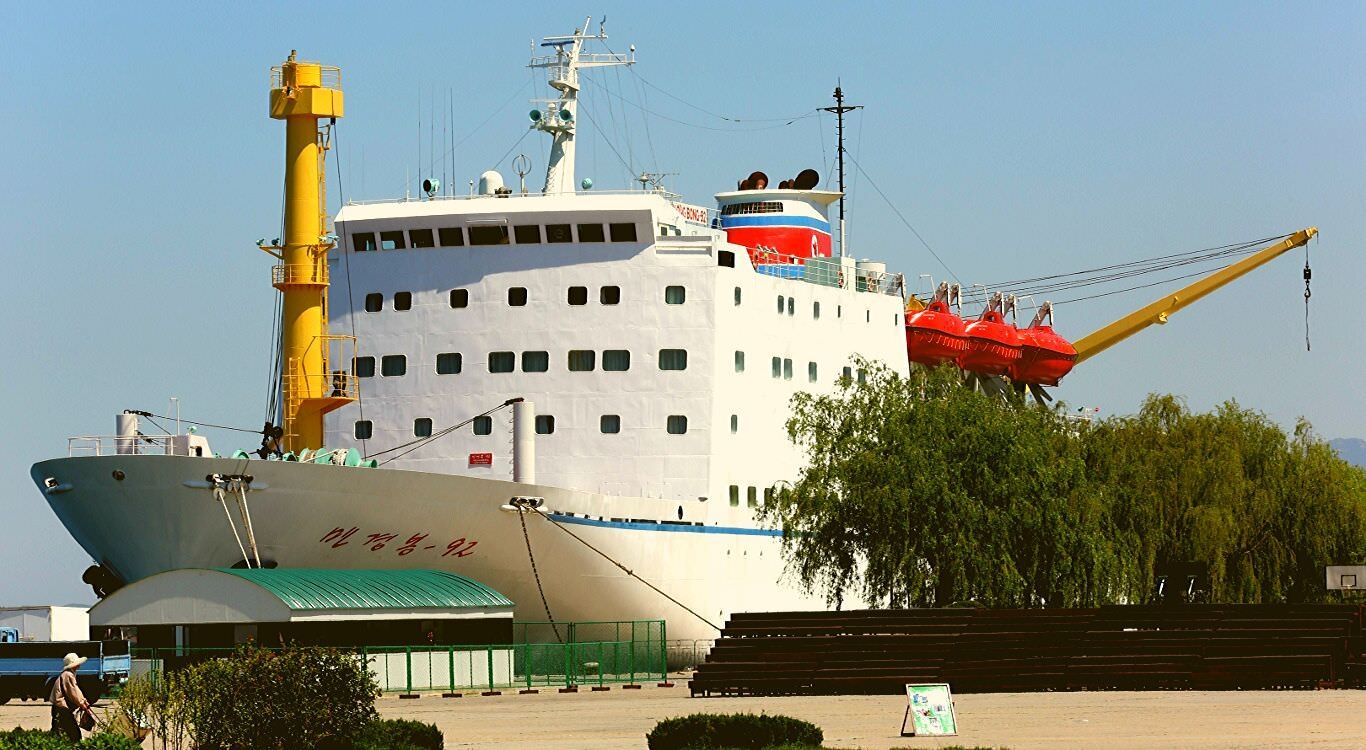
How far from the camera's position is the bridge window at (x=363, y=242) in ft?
A: 147

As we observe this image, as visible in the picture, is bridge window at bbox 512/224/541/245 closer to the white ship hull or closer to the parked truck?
the white ship hull

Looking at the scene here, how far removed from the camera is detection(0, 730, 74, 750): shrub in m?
18.2

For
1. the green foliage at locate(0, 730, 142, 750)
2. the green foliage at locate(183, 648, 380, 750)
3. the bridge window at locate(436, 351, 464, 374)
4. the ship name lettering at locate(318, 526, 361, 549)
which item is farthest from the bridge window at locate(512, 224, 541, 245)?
the green foliage at locate(0, 730, 142, 750)

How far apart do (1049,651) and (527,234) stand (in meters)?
16.1

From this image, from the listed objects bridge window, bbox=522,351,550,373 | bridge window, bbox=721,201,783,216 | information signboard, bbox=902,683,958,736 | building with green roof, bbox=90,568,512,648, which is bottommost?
information signboard, bbox=902,683,958,736

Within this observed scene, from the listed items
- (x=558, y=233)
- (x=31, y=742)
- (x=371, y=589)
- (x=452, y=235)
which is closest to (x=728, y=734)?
(x=31, y=742)

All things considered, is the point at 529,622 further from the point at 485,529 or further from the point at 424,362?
the point at 424,362

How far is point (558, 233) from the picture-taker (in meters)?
43.7

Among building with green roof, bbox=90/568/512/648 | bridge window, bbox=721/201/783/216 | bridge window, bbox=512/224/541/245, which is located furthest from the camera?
bridge window, bbox=721/201/783/216

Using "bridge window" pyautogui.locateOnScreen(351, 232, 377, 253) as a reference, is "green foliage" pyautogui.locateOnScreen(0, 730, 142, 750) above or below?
below

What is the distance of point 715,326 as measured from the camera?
144ft

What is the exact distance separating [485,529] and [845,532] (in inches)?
302

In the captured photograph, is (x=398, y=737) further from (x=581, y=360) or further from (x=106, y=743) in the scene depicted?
(x=581, y=360)

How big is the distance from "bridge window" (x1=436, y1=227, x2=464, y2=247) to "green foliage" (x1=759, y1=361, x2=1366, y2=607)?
26.7 feet
